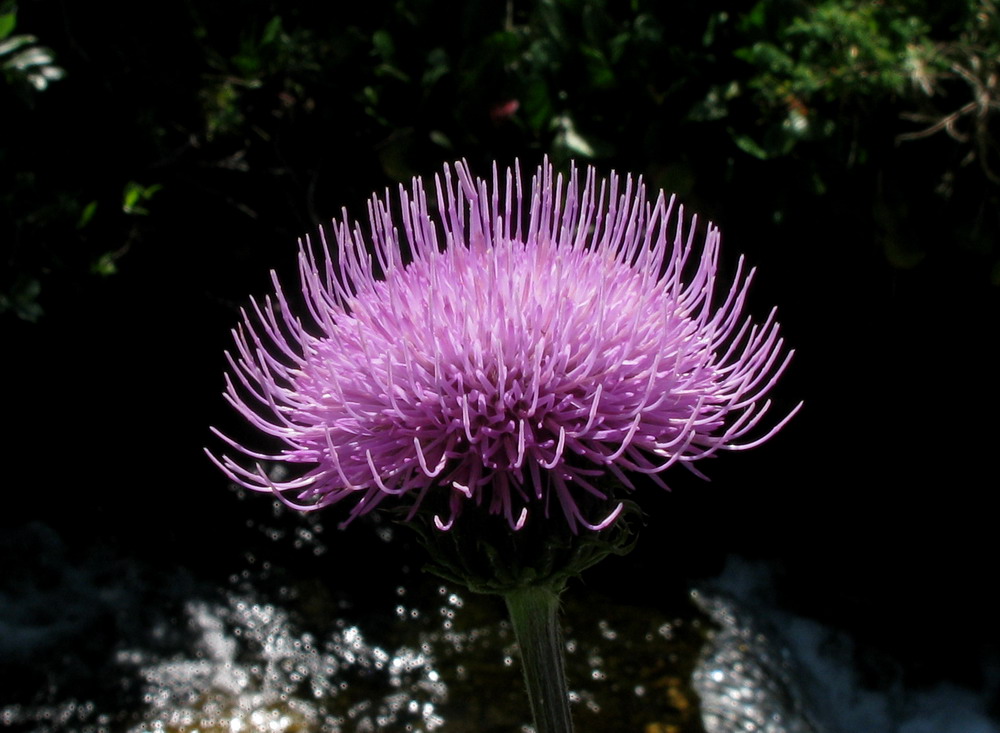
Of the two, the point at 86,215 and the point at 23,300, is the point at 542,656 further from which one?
the point at 86,215

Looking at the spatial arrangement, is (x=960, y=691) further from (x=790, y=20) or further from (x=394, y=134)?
(x=394, y=134)

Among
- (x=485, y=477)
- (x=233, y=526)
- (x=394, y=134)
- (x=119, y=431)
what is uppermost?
(x=394, y=134)

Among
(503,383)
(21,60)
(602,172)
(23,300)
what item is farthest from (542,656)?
(21,60)

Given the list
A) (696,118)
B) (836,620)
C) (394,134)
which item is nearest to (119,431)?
(394,134)

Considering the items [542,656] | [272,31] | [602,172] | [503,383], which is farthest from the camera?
[272,31]

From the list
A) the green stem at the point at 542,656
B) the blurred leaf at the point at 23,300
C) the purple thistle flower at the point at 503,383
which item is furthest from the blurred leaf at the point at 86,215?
the green stem at the point at 542,656

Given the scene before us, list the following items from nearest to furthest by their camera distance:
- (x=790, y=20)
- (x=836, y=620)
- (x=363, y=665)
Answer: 1. (x=790, y=20)
2. (x=363, y=665)
3. (x=836, y=620)

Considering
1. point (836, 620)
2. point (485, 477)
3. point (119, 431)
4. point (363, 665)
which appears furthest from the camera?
point (119, 431)

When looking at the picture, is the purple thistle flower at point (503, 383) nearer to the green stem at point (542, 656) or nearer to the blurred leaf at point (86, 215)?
the green stem at point (542, 656)
